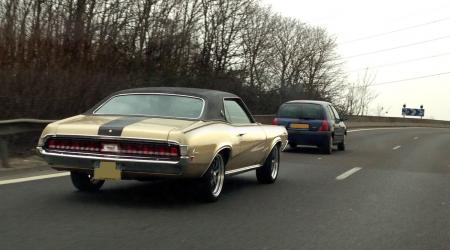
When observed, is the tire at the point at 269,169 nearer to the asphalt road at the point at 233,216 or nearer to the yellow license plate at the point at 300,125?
the asphalt road at the point at 233,216

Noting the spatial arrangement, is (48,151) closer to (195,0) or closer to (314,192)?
(314,192)

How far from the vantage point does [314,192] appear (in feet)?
29.9

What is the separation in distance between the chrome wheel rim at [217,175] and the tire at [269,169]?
207cm

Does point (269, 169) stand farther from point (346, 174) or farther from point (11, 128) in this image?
point (11, 128)

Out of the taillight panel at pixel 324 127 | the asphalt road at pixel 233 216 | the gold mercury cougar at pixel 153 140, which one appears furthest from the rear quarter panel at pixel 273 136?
the taillight panel at pixel 324 127

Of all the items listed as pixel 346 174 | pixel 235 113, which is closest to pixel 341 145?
pixel 346 174

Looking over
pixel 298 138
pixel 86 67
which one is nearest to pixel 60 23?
pixel 86 67

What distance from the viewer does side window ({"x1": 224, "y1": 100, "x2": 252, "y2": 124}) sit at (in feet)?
27.0

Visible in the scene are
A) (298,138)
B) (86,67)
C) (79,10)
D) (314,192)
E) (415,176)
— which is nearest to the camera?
(314,192)

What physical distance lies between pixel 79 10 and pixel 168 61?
15.9 feet

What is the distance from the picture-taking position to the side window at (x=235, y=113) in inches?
324

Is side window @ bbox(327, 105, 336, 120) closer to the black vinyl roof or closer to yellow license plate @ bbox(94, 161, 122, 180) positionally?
the black vinyl roof

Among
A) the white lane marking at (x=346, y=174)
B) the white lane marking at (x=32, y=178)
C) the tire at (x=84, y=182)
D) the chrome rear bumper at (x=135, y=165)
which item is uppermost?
the chrome rear bumper at (x=135, y=165)

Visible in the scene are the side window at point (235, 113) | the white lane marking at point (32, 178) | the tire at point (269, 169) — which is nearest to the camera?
the side window at point (235, 113)
